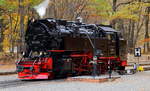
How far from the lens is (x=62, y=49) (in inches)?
880

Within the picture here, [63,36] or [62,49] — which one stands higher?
[63,36]

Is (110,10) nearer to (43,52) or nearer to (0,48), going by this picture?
(43,52)

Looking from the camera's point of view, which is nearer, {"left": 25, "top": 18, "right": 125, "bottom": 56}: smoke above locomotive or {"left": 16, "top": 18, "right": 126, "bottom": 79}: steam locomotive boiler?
{"left": 16, "top": 18, "right": 126, "bottom": 79}: steam locomotive boiler

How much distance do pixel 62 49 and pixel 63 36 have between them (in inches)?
35.2

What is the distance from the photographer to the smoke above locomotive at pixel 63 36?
22.1 meters

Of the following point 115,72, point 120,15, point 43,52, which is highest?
point 120,15

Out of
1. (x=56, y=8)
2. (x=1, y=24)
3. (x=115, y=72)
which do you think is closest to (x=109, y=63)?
(x=115, y=72)

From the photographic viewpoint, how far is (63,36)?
878 inches

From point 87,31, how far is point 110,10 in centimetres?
1238

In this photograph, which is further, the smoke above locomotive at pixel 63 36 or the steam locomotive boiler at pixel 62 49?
the smoke above locomotive at pixel 63 36

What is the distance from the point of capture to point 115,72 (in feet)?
87.7

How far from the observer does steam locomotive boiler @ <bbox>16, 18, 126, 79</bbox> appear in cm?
2134

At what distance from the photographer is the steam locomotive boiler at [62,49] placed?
2134 cm

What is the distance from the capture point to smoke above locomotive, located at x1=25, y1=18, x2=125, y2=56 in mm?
22094
